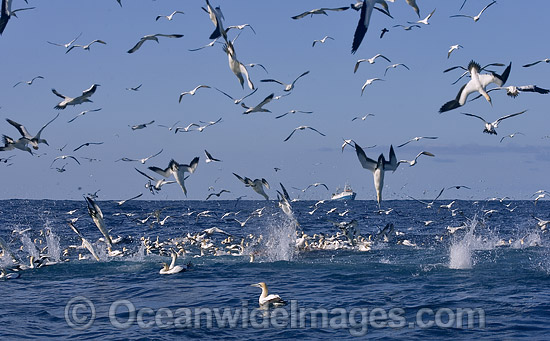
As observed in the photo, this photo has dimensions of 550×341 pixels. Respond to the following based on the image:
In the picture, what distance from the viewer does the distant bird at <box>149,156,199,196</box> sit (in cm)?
1786

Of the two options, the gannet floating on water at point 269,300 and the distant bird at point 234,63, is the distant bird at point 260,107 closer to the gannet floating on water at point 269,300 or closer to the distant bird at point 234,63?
the distant bird at point 234,63

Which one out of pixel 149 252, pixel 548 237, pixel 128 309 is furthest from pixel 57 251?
pixel 548 237

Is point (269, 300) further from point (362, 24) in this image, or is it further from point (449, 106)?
point (362, 24)

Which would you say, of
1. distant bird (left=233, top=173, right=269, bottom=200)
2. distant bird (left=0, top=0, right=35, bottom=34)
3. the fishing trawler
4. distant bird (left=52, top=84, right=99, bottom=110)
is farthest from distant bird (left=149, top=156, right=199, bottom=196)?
the fishing trawler

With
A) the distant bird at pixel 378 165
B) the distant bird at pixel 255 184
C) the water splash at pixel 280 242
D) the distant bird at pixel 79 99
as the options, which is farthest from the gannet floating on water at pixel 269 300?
the water splash at pixel 280 242

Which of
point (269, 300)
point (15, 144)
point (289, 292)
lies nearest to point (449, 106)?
point (269, 300)

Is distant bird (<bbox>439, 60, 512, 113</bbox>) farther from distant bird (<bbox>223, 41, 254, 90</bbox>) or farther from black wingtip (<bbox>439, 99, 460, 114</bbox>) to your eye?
distant bird (<bbox>223, 41, 254, 90</bbox>)

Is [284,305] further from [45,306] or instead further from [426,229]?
[426,229]

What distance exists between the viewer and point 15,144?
1608 centimetres

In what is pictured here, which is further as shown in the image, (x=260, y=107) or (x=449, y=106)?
(x=260, y=107)

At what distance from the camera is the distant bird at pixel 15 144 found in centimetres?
1606

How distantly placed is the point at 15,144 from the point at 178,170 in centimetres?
399

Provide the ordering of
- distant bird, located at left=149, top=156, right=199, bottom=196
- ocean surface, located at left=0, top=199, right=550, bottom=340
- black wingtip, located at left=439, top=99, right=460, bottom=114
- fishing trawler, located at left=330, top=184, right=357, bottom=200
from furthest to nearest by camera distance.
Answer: fishing trawler, located at left=330, top=184, right=357, bottom=200 < distant bird, located at left=149, top=156, right=199, bottom=196 < ocean surface, located at left=0, top=199, right=550, bottom=340 < black wingtip, located at left=439, top=99, right=460, bottom=114

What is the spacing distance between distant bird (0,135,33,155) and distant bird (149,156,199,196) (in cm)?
326
